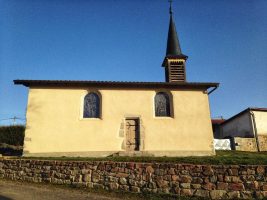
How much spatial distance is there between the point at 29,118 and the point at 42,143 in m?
1.60

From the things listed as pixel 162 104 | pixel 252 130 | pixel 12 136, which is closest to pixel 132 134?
pixel 162 104

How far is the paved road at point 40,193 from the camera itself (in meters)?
7.43

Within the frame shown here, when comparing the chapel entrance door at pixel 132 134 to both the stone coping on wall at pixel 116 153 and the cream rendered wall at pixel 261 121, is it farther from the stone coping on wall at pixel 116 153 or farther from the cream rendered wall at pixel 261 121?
the cream rendered wall at pixel 261 121

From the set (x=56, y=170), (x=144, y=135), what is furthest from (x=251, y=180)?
(x=56, y=170)

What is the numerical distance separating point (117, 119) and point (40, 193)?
20.5ft

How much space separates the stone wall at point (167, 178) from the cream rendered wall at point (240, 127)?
13162 millimetres

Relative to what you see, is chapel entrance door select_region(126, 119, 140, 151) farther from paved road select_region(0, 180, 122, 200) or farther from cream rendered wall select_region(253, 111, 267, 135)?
cream rendered wall select_region(253, 111, 267, 135)

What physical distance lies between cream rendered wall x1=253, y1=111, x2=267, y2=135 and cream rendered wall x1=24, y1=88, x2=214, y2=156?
8.66 m

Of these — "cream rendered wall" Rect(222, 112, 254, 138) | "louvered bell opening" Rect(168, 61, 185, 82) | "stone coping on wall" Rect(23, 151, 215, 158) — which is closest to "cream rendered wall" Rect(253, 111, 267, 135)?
"cream rendered wall" Rect(222, 112, 254, 138)

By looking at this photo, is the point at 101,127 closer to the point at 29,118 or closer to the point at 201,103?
the point at 29,118

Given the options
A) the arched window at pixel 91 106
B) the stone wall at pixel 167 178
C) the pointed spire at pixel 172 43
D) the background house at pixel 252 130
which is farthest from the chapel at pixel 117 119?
the background house at pixel 252 130

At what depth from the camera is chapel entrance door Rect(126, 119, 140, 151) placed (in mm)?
13246

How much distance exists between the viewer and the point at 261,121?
19859 mm

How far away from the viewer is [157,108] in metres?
14.0
